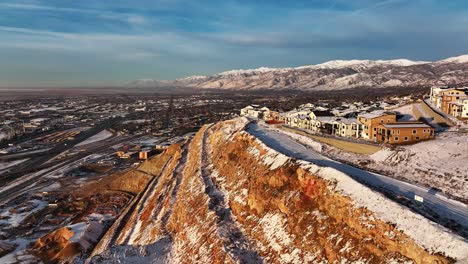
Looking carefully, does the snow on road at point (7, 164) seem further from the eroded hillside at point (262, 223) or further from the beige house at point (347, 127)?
the beige house at point (347, 127)

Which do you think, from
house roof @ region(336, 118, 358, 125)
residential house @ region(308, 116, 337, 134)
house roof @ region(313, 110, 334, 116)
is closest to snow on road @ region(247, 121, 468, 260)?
house roof @ region(336, 118, 358, 125)

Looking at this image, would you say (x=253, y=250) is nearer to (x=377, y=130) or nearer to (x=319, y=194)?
(x=319, y=194)

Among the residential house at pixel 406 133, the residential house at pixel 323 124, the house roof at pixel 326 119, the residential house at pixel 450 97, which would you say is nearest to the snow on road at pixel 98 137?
the residential house at pixel 323 124

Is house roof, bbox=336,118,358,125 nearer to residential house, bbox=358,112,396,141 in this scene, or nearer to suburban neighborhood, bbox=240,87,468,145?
suburban neighborhood, bbox=240,87,468,145

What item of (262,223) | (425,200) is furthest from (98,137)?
(425,200)

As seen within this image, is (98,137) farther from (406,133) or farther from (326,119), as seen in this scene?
(406,133)
